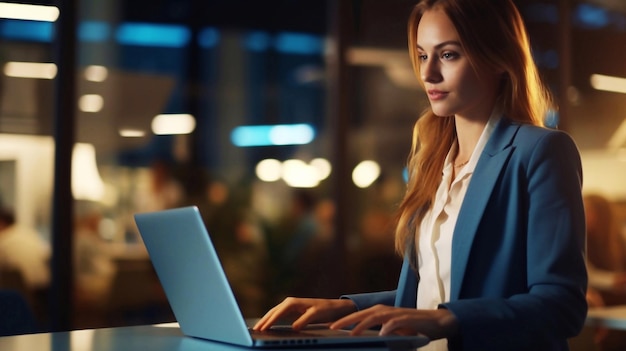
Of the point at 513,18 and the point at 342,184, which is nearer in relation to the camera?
the point at 513,18

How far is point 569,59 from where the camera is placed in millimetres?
6746

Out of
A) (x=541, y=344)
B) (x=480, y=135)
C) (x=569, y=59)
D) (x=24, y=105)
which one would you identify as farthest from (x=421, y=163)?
(x=569, y=59)

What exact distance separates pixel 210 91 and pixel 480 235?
4.02 m

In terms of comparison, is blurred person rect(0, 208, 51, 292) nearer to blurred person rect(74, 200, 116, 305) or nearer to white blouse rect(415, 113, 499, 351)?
blurred person rect(74, 200, 116, 305)

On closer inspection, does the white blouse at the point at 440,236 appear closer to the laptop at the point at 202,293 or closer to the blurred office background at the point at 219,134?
the laptop at the point at 202,293

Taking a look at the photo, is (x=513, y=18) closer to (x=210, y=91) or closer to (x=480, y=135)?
(x=480, y=135)

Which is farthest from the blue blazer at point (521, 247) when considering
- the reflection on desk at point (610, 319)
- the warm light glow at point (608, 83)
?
the warm light glow at point (608, 83)

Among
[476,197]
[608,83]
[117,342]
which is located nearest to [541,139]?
[476,197]

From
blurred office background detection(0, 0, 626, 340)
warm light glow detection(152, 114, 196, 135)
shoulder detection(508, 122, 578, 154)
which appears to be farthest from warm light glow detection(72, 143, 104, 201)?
shoulder detection(508, 122, 578, 154)

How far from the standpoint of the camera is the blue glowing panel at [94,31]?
5152mm

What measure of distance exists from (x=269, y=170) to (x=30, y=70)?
165cm

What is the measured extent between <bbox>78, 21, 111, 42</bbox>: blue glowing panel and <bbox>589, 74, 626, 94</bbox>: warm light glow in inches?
146

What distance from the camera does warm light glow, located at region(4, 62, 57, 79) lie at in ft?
16.1

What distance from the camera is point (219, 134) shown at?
18.5 ft
